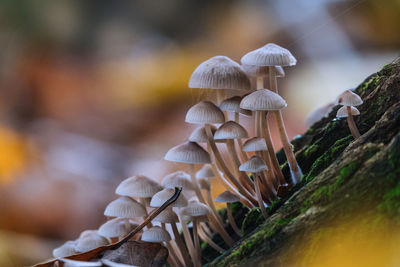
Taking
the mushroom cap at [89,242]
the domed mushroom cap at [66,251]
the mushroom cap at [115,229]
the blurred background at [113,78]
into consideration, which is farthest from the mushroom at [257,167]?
the blurred background at [113,78]

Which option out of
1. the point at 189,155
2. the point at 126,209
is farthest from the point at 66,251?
the point at 189,155

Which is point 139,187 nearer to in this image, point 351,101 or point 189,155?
point 189,155

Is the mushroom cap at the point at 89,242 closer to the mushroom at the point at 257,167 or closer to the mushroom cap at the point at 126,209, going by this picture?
the mushroom cap at the point at 126,209

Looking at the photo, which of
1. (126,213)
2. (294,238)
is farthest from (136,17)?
(294,238)

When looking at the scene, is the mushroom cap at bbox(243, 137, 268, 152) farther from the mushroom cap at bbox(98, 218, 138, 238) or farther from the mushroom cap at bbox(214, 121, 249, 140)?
the mushroom cap at bbox(98, 218, 138, 238)

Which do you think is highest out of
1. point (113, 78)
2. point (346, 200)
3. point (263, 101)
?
point (113, 78)

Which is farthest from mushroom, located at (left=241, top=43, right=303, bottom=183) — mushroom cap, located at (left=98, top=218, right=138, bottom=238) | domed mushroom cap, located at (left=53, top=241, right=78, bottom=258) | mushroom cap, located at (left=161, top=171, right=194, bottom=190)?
domed mushroom cap, located at (left=53, top=241, right=78, bottom=258)

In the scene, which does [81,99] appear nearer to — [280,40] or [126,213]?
[280,40]
